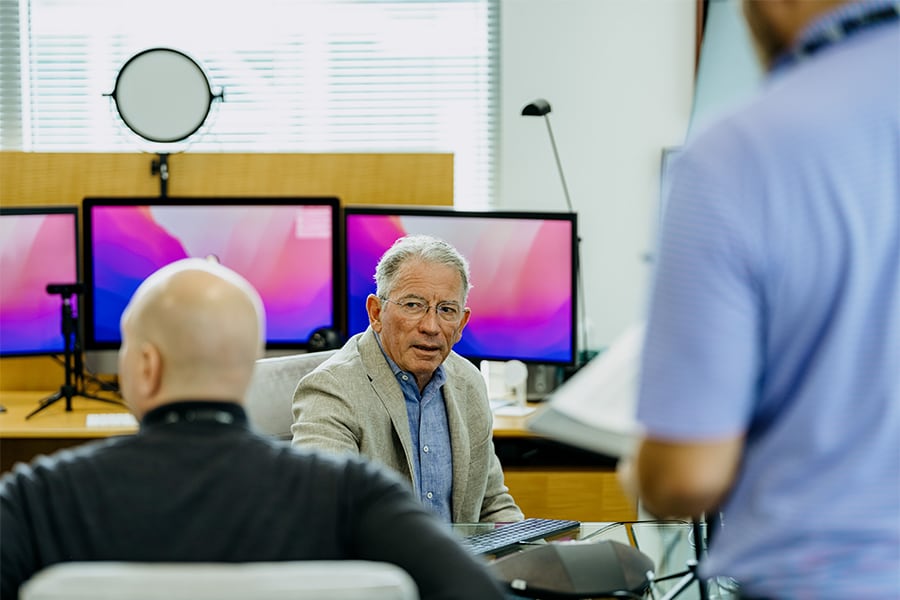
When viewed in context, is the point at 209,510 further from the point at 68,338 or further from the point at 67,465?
the point at 68,338

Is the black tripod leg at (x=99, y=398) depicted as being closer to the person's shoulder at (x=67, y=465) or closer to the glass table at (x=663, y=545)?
the glass table at (x=663, y=545)

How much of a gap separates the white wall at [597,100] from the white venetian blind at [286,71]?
0.14m

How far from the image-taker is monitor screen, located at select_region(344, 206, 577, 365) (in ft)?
11.5

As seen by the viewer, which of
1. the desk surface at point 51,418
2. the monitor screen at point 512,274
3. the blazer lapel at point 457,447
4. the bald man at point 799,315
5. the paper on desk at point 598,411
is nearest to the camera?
the bald man at point 799,315

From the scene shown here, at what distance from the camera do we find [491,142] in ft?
15.0

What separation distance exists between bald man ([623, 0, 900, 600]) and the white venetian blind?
360 centimetres

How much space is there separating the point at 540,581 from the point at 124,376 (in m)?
0.64

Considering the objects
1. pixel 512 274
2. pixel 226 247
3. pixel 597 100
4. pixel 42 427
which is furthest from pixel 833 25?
pixel 597 100

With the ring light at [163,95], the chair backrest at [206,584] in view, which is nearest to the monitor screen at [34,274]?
the ring light at [163,95]

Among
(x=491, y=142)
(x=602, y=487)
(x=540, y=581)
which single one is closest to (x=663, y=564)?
(x=540, y=581)

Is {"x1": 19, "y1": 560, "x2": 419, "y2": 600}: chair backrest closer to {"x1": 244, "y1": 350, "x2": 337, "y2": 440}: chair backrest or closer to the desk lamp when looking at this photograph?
{"x1": 244, "y1": 350, "x2": 337, "y2": 440}: chair backrest

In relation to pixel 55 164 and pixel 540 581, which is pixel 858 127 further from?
pixel 55 164

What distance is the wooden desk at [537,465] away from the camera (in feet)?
10.9

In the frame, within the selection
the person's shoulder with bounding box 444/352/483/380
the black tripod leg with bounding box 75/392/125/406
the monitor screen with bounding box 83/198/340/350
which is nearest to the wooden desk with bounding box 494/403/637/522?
the monitor screen with bounding box 83/198/340/350
